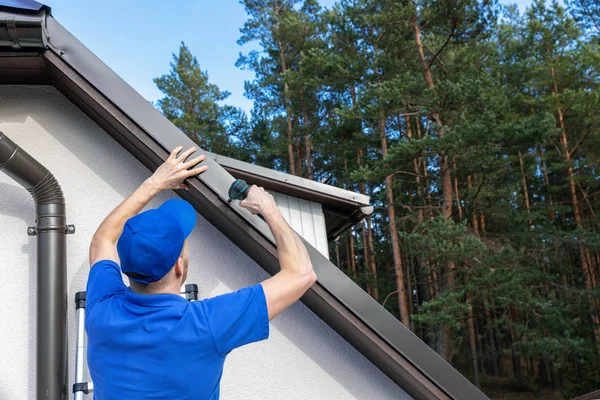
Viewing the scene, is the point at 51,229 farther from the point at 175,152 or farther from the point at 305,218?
the point at 305,218

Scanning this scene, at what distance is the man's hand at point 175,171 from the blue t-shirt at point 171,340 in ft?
2.78

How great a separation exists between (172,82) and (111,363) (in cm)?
2426

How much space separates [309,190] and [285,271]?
3774 millimetres

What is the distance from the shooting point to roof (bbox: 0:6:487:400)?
2.38m

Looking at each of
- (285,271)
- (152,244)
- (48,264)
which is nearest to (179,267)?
(152,244)

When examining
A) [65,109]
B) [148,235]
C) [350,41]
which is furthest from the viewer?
[350,41]

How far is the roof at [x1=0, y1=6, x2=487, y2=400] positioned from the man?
3.10 ft

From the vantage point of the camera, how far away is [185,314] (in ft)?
4.30

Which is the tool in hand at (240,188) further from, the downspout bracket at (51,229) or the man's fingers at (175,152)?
the downspout bracket at (51,229)

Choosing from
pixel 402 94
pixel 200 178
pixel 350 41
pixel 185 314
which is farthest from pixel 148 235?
pixel 350 41

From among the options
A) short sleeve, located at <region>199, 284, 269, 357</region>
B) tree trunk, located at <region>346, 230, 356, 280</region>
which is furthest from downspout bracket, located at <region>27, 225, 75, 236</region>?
tree trunk, located at <region>346, 230, 356, 280</region>

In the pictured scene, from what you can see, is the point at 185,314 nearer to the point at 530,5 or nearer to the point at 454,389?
the point at 454,389

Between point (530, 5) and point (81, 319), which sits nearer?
point (81, 319)

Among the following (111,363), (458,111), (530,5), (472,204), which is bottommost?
(111,363)
